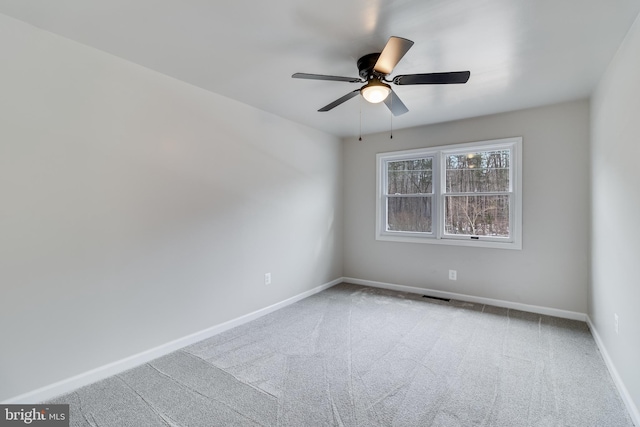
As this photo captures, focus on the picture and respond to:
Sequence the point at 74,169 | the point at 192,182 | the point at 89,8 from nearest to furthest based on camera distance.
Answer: the point at 89,8, the point at 74,169, the point at 192,182

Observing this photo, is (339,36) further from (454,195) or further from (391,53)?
(454,195)

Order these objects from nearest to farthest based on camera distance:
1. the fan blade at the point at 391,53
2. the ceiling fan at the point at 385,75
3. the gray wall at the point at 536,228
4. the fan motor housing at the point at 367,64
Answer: the fan blade at the point at 391,53, the ceiling fan at the point at 385,75, the fan motor housing at the point at 367,64, the gray wall at the point at 536,228

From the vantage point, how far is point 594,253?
116 inches

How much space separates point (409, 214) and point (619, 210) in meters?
2.48

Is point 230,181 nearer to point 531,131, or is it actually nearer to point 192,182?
point 192,182

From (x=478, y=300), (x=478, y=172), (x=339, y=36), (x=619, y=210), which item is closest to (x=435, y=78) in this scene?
(x=339, y=36)

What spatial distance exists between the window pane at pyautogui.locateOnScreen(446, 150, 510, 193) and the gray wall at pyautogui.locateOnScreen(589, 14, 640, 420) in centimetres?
94

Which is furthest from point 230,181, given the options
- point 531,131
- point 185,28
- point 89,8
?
point 531,131

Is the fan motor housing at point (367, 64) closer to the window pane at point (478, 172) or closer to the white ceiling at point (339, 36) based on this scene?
the white ceiling at point (339, 36)

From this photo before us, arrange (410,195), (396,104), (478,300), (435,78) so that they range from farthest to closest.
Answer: (410,195)
(478,300)
(396,104)
(435,78)

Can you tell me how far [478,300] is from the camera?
3.87m

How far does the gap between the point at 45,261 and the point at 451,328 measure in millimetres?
3460

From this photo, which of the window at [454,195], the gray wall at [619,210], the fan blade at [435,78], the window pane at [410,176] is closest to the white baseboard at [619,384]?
the gray wall at [619,210]

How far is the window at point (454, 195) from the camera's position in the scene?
371 cm
